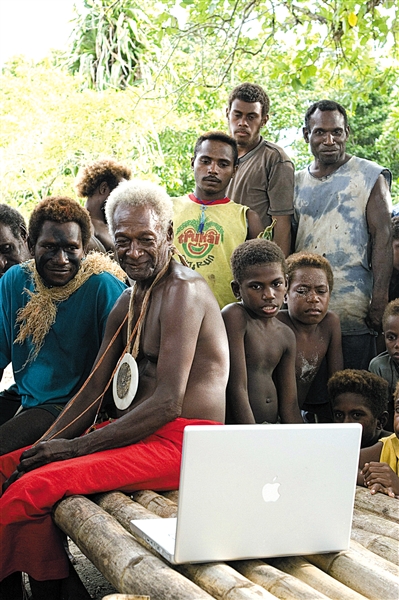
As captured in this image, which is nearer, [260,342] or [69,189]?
[260,342]

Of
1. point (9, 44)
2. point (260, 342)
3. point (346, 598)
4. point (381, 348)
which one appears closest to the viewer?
point (346, 598)

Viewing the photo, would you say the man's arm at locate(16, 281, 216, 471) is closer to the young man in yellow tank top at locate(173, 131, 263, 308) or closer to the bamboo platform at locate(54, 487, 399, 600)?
the bamboo platform at locate(54, 487, 399, 600)

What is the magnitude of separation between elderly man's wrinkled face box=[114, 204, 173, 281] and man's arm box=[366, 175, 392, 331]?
161 centimetres

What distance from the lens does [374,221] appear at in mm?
4629

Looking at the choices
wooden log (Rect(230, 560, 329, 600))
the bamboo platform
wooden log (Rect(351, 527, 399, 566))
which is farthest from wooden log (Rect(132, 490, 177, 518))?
wooden log (Rect(351, 527, 399, 566))

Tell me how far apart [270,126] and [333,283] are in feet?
39.8

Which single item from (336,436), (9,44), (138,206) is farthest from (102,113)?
(336,436)

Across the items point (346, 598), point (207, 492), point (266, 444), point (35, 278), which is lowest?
point (346, 598)

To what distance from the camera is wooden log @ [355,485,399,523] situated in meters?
3.00

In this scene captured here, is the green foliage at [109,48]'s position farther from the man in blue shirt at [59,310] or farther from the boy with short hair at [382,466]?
the boy with short hair at [382,466]

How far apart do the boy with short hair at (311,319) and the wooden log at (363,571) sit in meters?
1.99

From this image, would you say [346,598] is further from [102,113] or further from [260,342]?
[102,113]

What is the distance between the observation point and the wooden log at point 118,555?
208 cm

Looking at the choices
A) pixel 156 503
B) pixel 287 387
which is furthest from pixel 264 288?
pixel 156 503
